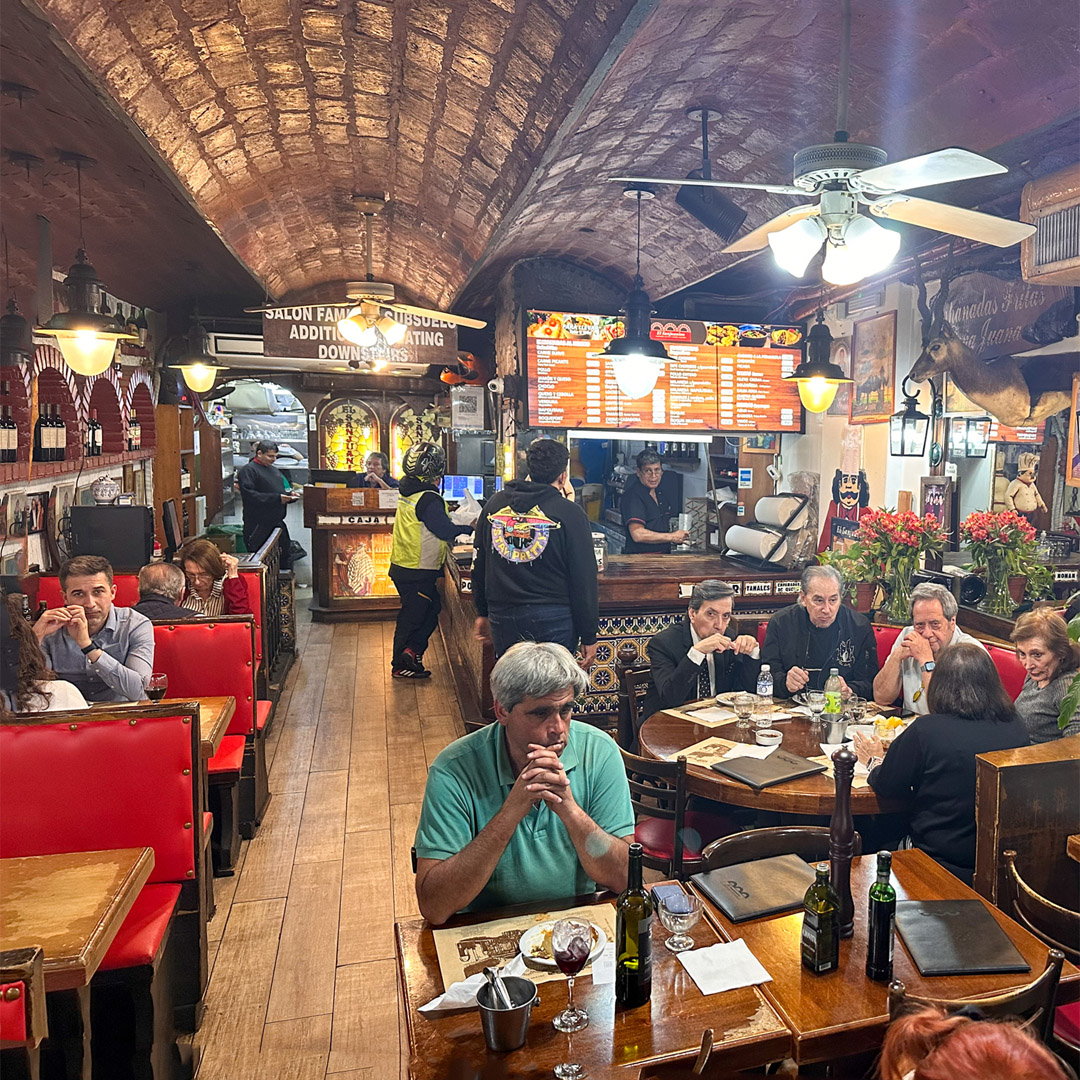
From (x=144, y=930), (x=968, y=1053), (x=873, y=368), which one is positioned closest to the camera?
(x=968, y=1053)

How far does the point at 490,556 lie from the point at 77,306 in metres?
2.72

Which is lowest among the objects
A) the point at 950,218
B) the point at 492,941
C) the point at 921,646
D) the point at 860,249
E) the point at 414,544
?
the point at 492,941

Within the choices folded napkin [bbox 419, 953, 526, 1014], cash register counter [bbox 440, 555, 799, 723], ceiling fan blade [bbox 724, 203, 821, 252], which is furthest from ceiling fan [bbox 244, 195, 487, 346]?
folded napkin [bbox 419, 953, 526, 1014]

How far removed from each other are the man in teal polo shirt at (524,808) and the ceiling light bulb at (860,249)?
169 centimetres

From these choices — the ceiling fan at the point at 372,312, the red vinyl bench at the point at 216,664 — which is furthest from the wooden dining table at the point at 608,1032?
the ceiling fan at the point at 372,312

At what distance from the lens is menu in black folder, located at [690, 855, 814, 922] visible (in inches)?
82.0

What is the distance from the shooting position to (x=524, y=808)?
2023 mm

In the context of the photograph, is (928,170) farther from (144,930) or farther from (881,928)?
(144,930)

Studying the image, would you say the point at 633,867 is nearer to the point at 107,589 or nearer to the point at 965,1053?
the point at 965,1053

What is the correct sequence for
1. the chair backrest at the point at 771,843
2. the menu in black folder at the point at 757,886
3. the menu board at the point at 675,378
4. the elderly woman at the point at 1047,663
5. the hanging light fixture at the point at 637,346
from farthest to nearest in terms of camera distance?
the menu board at the point at 675,378 → the hanging light fixture at the point at 637,346 → the elderly woman at the point at 1047,663 → the chair backrest at the point at 771,843 → the menu in black folder at the point at 757,886

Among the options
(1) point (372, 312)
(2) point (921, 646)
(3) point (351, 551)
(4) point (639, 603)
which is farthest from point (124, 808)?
(3) point (351, 551)

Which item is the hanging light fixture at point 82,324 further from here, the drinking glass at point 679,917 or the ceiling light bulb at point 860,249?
the drinking glass at point 679,917

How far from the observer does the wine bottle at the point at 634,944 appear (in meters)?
1.73

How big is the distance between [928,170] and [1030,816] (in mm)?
2063
